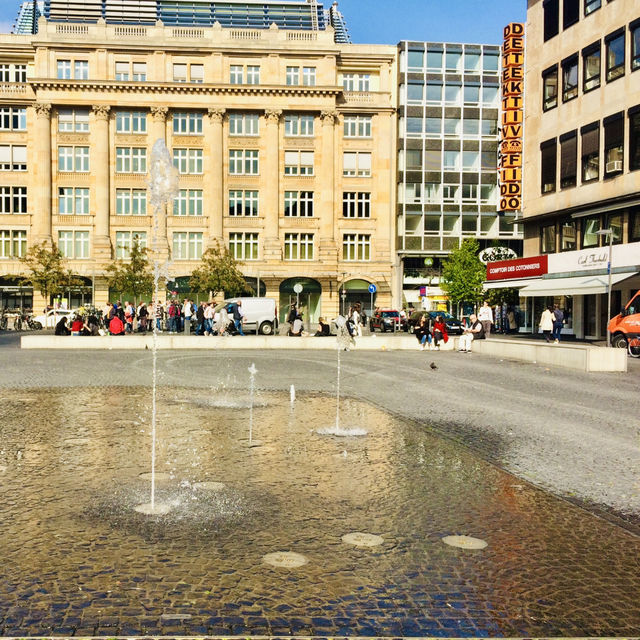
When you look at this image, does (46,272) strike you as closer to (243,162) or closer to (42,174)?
(42,174)

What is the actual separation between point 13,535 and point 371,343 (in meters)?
24.5

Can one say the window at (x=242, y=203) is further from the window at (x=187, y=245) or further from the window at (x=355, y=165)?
the window at (x=355, y=165)

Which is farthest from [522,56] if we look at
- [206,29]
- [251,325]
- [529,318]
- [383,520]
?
[383,520]

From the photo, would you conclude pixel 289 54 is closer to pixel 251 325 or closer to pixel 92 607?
pixel 251 325

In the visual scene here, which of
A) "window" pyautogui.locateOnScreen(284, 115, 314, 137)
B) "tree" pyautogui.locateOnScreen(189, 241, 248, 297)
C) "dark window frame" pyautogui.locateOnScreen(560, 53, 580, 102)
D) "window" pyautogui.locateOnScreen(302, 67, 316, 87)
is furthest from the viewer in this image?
"window" pyautogui.locateOnScreen(284, 115, 314, 137)

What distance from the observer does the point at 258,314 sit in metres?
40.4

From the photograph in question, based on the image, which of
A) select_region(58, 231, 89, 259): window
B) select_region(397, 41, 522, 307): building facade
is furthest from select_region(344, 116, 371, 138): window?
select_region(58, 231, 89, 259): window

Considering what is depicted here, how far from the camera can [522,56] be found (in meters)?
39.6

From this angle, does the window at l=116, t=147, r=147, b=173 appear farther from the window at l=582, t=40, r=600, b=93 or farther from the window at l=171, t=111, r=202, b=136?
the window at l=582, t=40, r=600, b=93

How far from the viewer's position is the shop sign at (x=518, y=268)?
124 feet

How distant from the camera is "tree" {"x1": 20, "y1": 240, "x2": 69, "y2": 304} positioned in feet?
172

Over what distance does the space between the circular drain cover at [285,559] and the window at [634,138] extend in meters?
29.7

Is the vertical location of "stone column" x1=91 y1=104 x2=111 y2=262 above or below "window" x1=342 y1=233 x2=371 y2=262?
above

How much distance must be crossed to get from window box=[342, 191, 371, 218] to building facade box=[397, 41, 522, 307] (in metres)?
3.16
